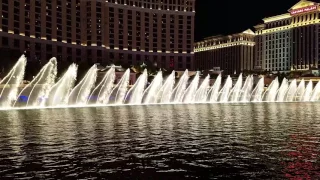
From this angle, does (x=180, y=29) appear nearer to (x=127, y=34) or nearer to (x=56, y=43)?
(x=127, y=34)

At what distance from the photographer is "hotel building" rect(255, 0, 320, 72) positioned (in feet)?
550

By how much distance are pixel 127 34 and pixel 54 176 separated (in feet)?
472

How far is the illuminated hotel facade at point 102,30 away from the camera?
120250mm

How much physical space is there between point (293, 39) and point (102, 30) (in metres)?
85.2

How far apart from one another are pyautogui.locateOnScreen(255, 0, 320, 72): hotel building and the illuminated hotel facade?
1888 inches

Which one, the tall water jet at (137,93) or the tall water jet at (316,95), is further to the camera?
the tall water jet at (316,95)

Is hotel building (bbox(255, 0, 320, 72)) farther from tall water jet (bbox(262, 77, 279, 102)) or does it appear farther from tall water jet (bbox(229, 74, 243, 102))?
tall water jet (bbox(229, 74, 243, 102))

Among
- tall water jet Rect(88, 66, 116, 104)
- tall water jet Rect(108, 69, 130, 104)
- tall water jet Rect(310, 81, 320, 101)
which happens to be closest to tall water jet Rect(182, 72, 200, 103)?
tall water jet Rect(108, 69, 130, 104)

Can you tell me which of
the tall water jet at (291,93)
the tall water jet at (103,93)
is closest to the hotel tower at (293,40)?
the tall water jet at (291,93)

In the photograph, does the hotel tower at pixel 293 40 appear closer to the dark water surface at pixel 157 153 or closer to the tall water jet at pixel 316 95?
the tall water jet at pixel 316 95

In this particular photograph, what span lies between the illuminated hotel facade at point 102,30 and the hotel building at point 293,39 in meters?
48.0

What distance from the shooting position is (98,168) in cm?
1318

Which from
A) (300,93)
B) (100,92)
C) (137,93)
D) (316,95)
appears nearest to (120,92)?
(137,93)

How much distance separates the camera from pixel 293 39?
177m
